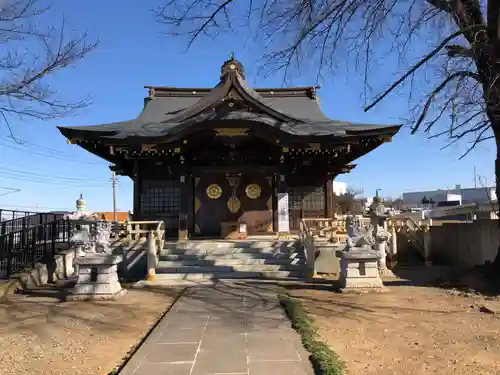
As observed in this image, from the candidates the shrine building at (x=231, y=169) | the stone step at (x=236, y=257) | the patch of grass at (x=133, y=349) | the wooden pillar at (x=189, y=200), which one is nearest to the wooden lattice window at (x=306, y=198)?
the shrine building at (x=231, y=169)

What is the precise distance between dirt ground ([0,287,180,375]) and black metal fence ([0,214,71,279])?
135cm

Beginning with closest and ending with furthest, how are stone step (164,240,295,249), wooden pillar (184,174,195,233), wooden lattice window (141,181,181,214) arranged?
stone step (164,240,295,249)
wooden pillar (184,174,195,233)
wooden lattice window (141,181,181,214)

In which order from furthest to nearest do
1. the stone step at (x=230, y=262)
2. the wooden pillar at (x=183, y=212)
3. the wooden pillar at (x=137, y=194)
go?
the wooden pillar at (x=137, y=194), the wooden pillar at (x=183, y=212), the stone step at (x=230, y=262)

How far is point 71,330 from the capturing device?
6766 mm

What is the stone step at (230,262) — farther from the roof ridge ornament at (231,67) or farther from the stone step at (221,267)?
the roof ridge ornament at (231,67)

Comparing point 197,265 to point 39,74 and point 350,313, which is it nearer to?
point 350,313

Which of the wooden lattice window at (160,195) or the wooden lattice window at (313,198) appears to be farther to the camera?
the wooden lattice window at (313,198)

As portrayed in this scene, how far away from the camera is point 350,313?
7.78 meters

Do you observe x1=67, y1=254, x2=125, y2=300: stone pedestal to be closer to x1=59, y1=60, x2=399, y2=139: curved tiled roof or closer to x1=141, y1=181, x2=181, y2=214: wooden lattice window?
x1=59, y1=60, x2=399, y2=139: curved tiled roof

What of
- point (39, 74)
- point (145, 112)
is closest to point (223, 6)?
point (39, 74)

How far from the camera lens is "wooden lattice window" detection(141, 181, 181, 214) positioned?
53.4ft

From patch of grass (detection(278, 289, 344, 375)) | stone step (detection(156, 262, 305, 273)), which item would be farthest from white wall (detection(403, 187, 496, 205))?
patch of grass (detection(278, 289, 344, 375))

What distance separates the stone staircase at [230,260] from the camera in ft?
38.7

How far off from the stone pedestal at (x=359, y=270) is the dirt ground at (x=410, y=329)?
1.25 feet
